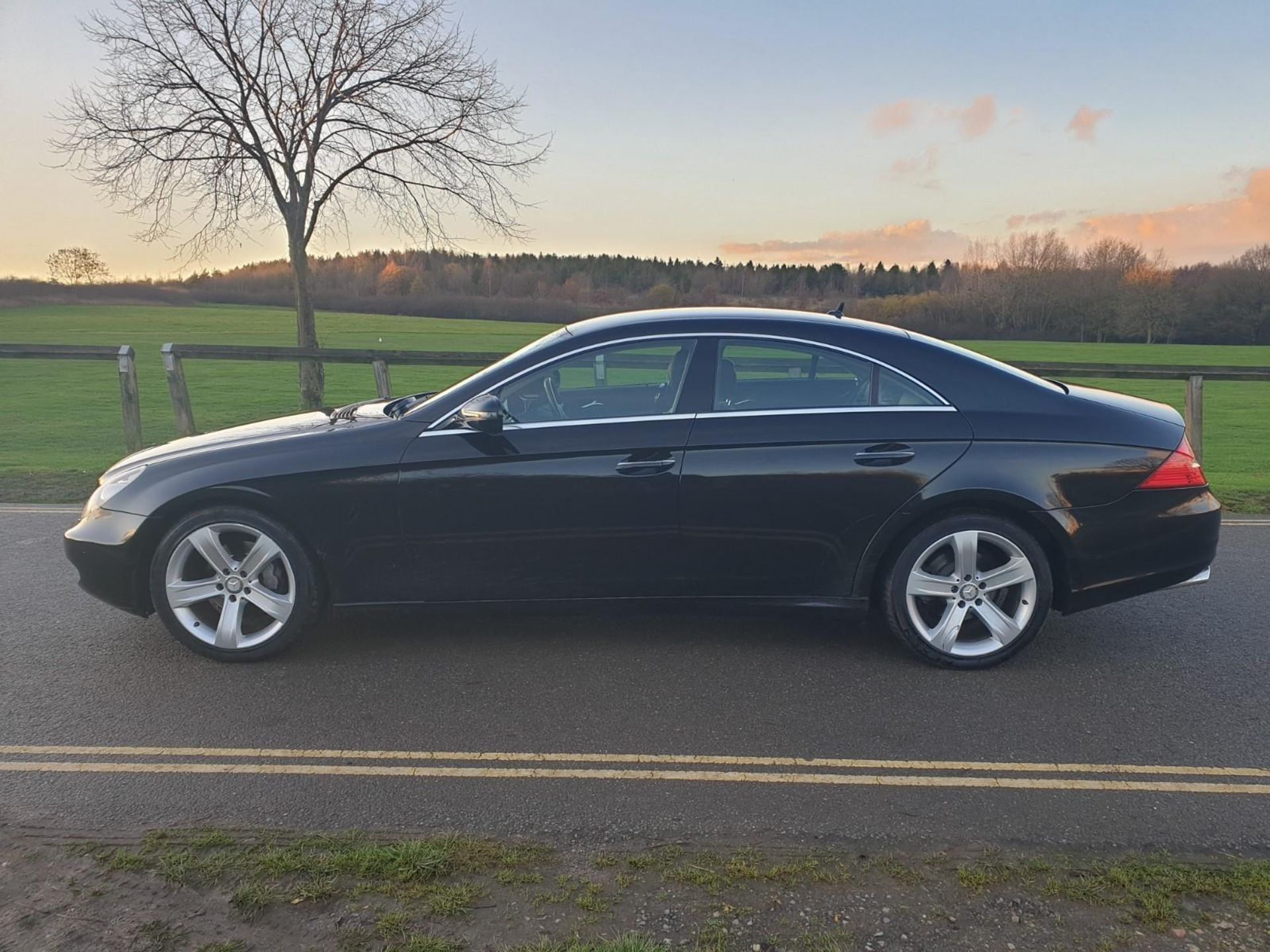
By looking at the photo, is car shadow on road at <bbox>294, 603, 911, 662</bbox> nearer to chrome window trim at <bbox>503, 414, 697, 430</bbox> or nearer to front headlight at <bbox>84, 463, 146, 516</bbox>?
chrome window trim at <bbox>503, 414, 697, 430</bbox>

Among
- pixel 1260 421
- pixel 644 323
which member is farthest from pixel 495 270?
pixel 644 323

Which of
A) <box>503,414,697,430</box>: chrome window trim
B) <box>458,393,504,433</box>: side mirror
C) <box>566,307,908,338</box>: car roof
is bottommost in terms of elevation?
<box>503,414,697,430</box>: chrome window trim

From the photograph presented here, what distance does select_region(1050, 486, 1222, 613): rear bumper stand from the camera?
4016 millimetres

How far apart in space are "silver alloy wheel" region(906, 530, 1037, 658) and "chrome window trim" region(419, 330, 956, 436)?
64 centimetres

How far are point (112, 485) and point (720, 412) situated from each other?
285 cm

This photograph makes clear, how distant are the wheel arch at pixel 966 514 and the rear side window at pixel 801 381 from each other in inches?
18.5

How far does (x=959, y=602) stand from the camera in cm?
404

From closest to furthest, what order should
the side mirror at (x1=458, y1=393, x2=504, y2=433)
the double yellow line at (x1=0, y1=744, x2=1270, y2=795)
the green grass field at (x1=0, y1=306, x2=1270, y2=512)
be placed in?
1. the double yellow line at (x1=0, y1=744, x2=1270, y2=795)
2. the side mirror at (x1=458, y1=393, x2=504, y2=433)
3. the green grass field at (x1=0, y1=306, x2=1270, y2=512)

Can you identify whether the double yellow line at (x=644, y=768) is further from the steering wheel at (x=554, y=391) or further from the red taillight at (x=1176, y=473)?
the steering wheel at (x=554, y=391)

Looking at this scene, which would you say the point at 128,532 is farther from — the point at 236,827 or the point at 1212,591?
the point at 1212,591

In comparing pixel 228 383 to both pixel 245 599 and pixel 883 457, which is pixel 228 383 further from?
pixel 883 457

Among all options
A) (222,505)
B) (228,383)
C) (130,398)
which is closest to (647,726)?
(222,505)

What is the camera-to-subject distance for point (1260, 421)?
22.9 metres

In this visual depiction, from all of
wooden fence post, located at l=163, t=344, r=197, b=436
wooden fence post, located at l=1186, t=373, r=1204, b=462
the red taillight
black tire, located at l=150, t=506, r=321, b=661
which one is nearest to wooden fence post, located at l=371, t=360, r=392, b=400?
wooden fence post, located at l=163, t=344, r=197, b=436
